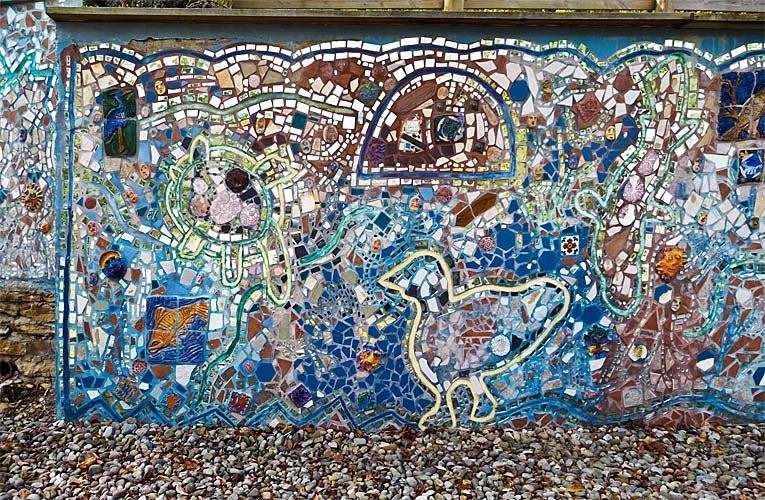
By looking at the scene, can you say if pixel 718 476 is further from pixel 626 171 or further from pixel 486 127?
pixel 486 127

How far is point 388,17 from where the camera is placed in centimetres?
360

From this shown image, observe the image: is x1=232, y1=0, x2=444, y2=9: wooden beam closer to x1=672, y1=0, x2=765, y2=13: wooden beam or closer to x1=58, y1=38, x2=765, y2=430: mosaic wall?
x1=58, y1=38, x2=765, y2=430: mosaic wall

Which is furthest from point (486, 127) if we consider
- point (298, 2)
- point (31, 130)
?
point (31, 130)

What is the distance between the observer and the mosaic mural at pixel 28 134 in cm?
443

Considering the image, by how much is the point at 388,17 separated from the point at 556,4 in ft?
3.72

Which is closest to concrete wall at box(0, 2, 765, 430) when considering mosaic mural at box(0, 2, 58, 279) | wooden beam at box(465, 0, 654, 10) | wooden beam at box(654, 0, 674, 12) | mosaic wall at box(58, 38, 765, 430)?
mosaic wall at box(58, 38, 765, 430)

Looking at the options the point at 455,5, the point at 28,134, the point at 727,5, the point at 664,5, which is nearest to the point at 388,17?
the point at 455,5

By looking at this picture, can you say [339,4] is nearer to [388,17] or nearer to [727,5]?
[388,17]

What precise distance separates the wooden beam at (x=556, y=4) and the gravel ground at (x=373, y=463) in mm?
2524

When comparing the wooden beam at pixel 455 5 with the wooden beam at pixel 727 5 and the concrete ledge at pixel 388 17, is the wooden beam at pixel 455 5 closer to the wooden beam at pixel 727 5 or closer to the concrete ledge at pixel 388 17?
the concrete ledge at pixel 388 17

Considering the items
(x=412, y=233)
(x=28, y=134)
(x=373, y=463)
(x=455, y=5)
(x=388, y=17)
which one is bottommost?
(x=373, y=463)

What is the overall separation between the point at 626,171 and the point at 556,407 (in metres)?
1.44

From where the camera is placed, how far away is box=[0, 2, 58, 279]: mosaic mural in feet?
14.5

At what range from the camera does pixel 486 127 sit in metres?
3.76
